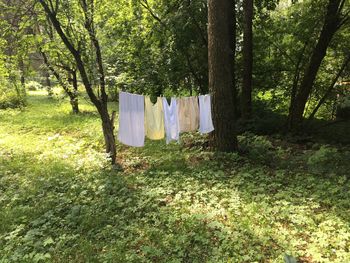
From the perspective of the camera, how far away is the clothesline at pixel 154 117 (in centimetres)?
605

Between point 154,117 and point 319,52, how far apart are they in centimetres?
504

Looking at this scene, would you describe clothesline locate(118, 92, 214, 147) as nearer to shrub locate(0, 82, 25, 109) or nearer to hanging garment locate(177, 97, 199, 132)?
hanging garment locate(177, 97, 199, 132)

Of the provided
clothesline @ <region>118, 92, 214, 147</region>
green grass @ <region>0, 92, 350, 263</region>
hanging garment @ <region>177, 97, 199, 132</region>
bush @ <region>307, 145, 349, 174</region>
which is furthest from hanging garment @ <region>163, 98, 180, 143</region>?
bush @ <region>307, 145, 349, 174</region>

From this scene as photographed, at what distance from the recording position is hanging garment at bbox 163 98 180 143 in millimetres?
6274

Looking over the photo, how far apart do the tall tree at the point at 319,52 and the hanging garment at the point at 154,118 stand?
15.2 feet

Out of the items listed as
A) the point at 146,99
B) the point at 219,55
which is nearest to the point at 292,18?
the point at 219,55

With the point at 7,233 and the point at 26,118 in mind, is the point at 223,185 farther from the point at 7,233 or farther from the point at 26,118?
the point at 26,118

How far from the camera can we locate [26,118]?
1385 centimetres

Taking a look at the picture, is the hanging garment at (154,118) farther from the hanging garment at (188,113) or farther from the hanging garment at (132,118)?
the hanging garment at (188,113)

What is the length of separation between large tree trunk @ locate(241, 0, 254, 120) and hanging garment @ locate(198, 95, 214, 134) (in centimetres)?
298

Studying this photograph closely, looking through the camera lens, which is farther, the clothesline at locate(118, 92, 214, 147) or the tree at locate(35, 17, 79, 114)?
the tree at locate(35, 17, 79, 114)

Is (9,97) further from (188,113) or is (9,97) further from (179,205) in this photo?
(179,205)

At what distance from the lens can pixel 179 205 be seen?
5191 mm

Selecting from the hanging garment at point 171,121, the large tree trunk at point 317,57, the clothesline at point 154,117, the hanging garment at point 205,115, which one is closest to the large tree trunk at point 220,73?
the hanging garment at point 205,115
